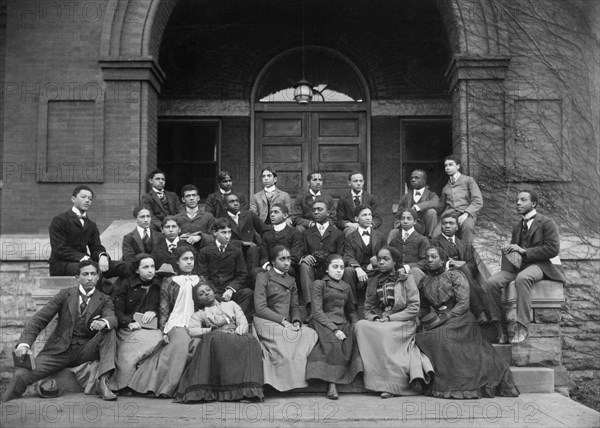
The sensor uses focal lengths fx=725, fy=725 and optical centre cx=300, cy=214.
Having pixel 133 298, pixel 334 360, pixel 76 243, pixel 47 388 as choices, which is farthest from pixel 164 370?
pixel 76 243

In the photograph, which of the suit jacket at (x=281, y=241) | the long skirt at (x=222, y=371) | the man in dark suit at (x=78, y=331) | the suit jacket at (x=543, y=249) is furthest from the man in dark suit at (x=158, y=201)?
the suit jacket at (x=543, y=249)

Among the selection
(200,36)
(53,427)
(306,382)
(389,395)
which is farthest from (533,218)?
(200,36)

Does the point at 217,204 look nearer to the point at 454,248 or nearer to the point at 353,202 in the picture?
the point at 353,202

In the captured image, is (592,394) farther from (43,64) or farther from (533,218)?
(43,64)

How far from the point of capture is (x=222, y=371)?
7.18m

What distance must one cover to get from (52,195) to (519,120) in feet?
24.9

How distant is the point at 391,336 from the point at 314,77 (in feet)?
27.6

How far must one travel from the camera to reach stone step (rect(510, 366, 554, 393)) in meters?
7.61

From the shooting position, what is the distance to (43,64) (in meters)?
11.8

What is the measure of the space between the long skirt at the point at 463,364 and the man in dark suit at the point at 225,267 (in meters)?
2.12

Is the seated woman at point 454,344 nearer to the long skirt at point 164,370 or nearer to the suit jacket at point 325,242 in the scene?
the suit jacket at point 325,242

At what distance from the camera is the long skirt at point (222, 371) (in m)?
7.09

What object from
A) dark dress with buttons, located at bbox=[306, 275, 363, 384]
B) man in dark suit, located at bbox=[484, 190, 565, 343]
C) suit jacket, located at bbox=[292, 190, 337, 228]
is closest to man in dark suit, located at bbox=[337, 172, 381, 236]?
suit jacket, located at bbox=[292, 190, 337, 228]

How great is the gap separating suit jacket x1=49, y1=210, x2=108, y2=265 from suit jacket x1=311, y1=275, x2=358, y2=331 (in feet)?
8.82
